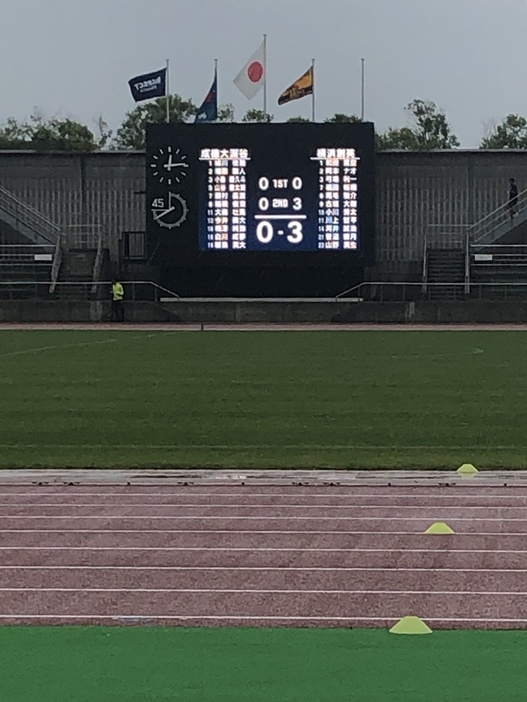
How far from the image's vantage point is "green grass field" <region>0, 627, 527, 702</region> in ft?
17.9

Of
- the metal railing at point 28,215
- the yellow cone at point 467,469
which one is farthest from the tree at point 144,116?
the yellow cone at point 467,469

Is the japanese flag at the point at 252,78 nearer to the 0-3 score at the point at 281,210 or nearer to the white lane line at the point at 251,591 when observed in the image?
the 0-3 score at the point at 281,210

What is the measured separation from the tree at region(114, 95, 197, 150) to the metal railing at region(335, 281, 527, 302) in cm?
5573

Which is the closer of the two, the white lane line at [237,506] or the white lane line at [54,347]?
the white lane line at [237,506]

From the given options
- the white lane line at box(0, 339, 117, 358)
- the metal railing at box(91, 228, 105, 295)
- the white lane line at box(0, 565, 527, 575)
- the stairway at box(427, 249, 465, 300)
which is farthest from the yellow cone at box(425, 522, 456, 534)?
the metal railing at box(91, 228, 105, 295)

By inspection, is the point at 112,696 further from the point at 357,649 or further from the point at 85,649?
the point at 357,649

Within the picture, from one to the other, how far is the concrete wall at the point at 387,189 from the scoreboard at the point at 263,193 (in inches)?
270

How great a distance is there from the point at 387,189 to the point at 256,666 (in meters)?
46.0

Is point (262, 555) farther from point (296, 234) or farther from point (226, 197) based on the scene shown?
point (226, 197)

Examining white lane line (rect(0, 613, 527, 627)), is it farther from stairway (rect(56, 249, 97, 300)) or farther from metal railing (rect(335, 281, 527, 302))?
stairway (rect(56, 249, 97, 300))

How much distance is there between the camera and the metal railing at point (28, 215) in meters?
50.8

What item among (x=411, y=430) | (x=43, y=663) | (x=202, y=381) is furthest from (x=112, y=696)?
(x=202, y=381)

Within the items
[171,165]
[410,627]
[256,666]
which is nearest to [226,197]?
[171,165]

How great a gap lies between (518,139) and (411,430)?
8705cm
